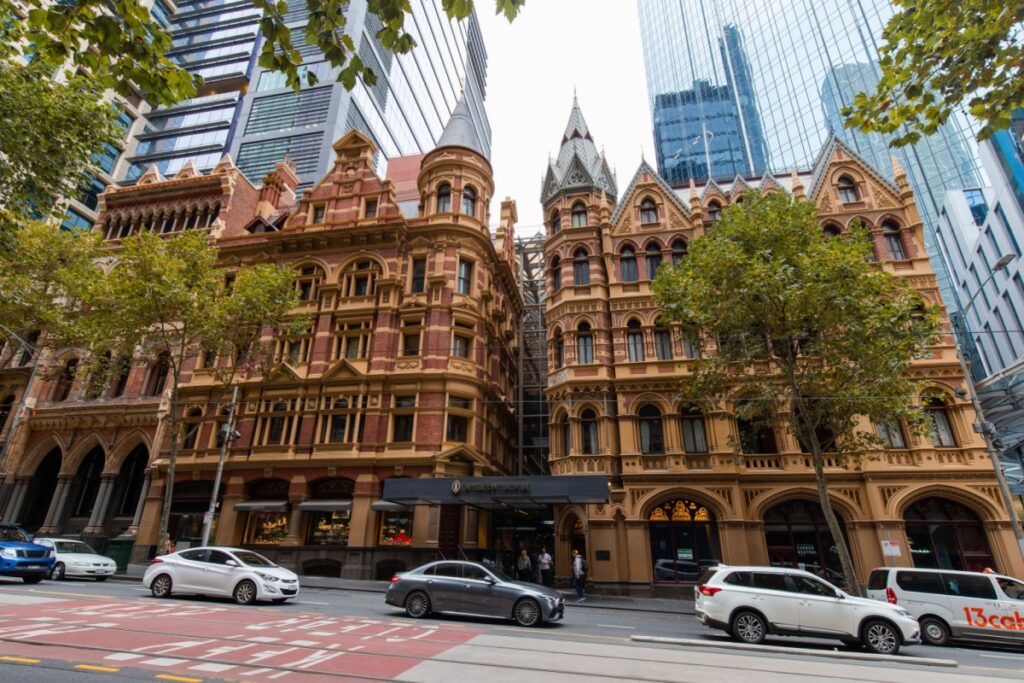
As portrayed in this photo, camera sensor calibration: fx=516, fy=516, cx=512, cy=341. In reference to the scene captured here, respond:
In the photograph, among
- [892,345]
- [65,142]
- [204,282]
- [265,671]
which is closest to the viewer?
[265,671]

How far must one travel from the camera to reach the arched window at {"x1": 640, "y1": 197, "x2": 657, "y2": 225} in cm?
2897

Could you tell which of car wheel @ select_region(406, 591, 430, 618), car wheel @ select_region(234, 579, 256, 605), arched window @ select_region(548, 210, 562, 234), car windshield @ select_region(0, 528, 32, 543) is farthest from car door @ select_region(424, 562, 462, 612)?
arched window @ select_region(548, 210, 562, 234)

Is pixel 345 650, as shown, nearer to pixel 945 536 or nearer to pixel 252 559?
pixel 252 559

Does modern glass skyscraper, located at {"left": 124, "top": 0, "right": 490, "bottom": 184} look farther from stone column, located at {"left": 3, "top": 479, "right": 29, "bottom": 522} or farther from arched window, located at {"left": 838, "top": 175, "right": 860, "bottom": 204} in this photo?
arched window, located at {"left": 838, "top": 175, "right": 860, "bottom": 204}

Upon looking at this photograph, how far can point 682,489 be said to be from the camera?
74.2 ft

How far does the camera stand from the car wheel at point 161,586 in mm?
14516

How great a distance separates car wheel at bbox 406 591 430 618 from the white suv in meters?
6.74

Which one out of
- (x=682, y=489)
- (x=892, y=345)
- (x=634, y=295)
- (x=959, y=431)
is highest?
(x=634, y=295)

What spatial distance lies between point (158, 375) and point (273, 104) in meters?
48.2

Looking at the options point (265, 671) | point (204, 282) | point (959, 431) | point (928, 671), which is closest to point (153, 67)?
point (265, 671)

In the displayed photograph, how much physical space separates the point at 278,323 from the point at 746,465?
23.2 metres

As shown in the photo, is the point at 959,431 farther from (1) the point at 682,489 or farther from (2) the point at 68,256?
(2) the point at 68,256

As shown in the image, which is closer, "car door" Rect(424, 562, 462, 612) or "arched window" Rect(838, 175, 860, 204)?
"car door" Rect(424, 562, 462, 612)

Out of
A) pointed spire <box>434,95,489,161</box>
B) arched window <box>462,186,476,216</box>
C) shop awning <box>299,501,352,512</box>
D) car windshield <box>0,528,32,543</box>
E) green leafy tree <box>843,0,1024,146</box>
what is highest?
pointed spire <box>434,95,489,161</box>
